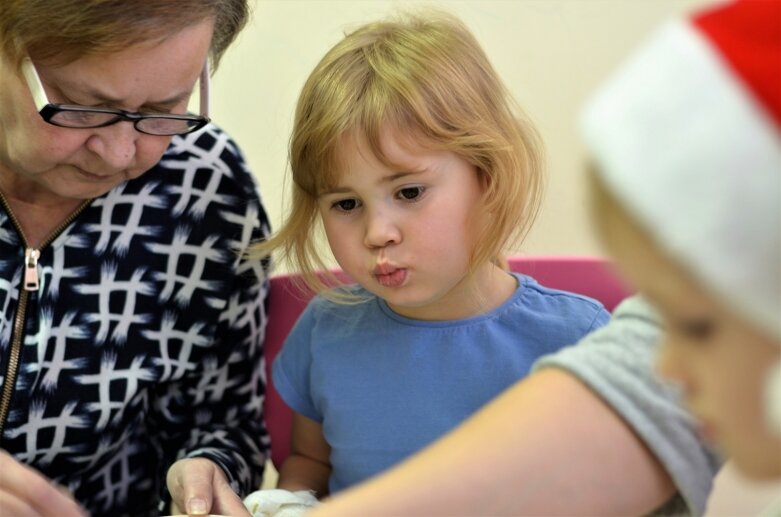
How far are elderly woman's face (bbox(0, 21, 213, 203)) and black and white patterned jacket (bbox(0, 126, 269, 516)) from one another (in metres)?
0.11

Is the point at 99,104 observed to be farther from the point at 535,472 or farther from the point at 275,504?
the point at 535,472

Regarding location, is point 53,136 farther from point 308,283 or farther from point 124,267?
point 308,283

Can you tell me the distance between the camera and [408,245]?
1193 millimetres

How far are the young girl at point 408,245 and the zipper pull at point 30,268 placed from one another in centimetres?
28

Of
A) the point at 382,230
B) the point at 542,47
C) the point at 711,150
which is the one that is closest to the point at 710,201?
the point at 711,150

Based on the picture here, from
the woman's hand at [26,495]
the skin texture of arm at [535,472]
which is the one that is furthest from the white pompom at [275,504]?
the skin texture of arm at [535,472]

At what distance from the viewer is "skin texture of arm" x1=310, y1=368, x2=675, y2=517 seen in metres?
0.78

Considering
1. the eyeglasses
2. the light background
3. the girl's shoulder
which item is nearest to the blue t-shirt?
the girl's shoulder

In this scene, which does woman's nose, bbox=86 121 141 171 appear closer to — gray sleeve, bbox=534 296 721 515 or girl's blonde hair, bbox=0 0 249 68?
girl's blonde hair, bbox=0 0 249 68

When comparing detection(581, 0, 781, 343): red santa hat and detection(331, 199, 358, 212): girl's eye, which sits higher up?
detection(581, 0, 781, 343): red santa hat

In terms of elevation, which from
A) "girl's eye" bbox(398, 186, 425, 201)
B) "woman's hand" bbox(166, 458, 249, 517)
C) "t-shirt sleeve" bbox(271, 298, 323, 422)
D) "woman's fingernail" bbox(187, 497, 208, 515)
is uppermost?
"girl's eye" bbox(398, 186, 425, 201)

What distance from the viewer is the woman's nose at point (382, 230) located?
1.18 m

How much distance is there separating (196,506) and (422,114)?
50 cm

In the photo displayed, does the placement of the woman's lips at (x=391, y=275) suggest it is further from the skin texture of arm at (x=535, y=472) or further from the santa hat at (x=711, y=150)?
the santa hat at (x=711, y=150)
